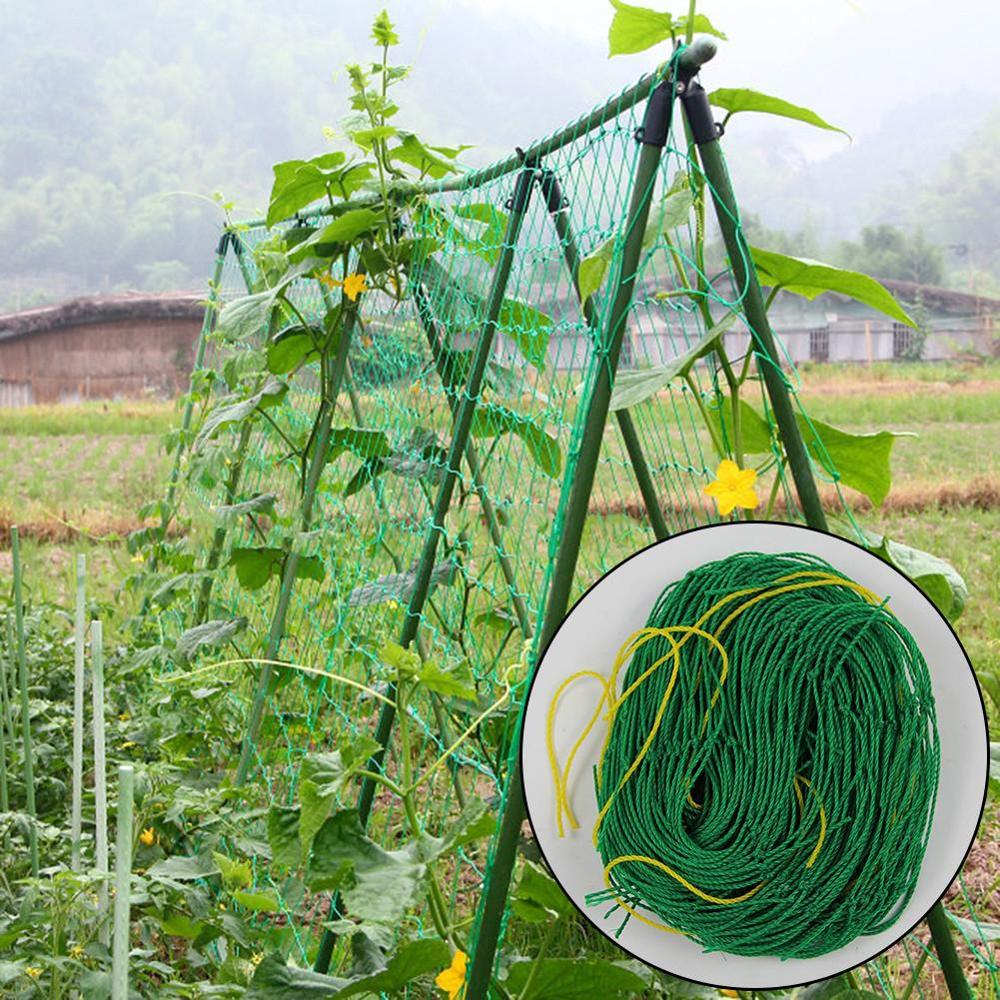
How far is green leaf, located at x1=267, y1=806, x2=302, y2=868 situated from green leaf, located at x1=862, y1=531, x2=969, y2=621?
539 millimetres

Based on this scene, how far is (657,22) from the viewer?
85 cm

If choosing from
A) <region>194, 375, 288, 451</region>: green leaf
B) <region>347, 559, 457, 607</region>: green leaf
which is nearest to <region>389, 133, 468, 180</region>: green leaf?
<region>194, 375, 288, 451</region>: green leaf

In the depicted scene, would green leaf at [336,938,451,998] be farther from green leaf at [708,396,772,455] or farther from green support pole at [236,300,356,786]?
green support pole at [236,300,356,786]

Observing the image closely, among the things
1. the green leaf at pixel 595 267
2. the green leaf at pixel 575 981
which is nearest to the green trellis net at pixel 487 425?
the green leaf at pixel 595 267

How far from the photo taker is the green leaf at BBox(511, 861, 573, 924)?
37.2 inches

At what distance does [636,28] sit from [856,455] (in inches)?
14.4

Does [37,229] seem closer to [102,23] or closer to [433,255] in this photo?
[102,23]

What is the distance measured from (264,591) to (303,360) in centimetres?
133

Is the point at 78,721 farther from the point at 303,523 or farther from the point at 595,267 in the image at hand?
the point at 595,267

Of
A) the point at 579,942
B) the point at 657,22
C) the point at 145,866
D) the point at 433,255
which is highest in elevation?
the point at 657,22

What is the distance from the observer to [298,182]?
1.44 meters

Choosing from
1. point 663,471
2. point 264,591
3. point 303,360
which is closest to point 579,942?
point 663,471

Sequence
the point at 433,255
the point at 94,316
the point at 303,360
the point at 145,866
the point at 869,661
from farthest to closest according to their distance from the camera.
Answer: the point at 94,316
the point at 303,360
the point at 145,866
the point at 433,255
the point at 869,661

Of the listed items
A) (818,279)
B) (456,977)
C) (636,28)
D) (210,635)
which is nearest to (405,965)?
(456,977)
